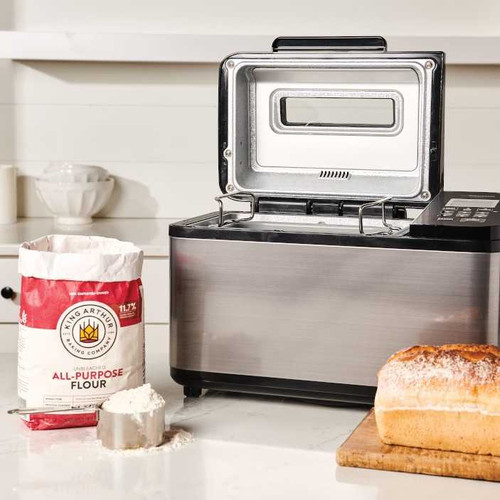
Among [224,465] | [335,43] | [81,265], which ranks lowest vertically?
[224,465]

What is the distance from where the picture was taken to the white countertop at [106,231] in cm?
278

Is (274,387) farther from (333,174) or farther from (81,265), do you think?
(333,174)

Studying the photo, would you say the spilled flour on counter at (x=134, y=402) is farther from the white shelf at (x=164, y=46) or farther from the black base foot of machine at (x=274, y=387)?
the white shelf at (x=164, y=46)

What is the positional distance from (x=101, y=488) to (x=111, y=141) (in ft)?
8.16

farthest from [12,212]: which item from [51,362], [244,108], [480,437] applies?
[480,437]

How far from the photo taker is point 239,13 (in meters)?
3.29

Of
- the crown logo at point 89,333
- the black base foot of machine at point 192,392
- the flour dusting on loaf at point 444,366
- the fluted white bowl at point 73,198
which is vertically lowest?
the black base foot of machine at point 192,392

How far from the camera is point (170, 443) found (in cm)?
113

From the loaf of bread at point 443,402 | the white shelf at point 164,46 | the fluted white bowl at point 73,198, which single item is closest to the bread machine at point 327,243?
the loaf of bread at point 443,402

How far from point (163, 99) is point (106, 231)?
0.57 m

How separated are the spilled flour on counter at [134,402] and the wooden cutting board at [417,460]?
22 centimetres

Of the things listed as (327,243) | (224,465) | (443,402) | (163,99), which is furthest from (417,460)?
(163,99)

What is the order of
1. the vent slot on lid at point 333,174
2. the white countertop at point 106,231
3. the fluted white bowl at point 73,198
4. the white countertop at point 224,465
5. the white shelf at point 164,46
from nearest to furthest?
the white countertop at point 224,465 < the vent slot on lid at point 333,174 < the white countertop at point 106,231 < the white shelf at point 164,46 < the fluted white bowl at point 73,198

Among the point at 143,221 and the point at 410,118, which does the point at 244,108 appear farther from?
the point at 143,221
